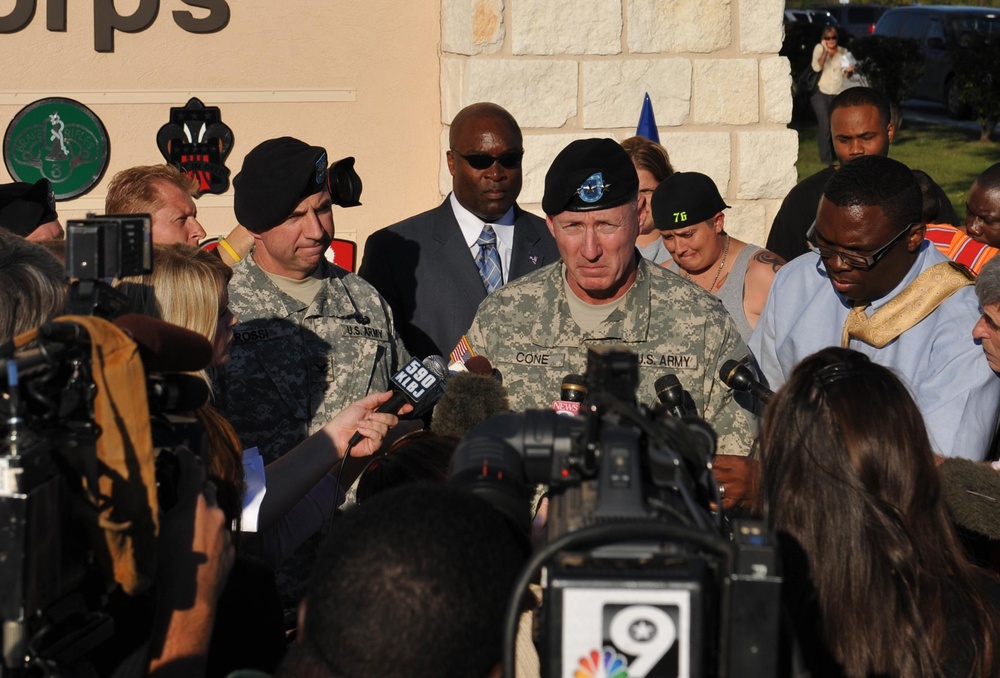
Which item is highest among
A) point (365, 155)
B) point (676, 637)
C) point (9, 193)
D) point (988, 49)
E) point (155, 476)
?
point (988, 49)

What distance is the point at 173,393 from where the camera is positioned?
208 centimetres

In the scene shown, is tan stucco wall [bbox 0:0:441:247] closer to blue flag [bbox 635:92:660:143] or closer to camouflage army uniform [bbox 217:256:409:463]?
blue flag [bbox 635:92:660:143]

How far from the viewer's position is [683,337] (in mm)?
3723

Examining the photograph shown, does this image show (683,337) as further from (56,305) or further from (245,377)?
(56,305)

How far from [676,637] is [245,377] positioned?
2.64 m

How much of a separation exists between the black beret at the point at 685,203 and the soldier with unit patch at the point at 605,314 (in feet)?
3.95

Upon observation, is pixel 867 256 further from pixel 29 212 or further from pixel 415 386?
pixel 29 212

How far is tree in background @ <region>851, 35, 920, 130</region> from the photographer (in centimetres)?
2005

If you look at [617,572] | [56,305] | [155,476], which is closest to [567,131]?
[56,305]

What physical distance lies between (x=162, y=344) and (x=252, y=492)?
0.98 metres

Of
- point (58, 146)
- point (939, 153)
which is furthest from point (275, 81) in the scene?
point (939, 153)

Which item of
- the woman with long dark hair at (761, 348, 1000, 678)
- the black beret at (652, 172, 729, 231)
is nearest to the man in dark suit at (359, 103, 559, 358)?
the black beret at (652, 172, 729, 231)

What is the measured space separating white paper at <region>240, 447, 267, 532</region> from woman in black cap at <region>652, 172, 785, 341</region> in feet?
8.39

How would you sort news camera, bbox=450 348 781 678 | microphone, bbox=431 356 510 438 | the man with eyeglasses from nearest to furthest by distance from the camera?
1. news camera, bbox=450 348 781 678
2. microphone, bbox=431 356 510 438
3. the man with eyeglasses
